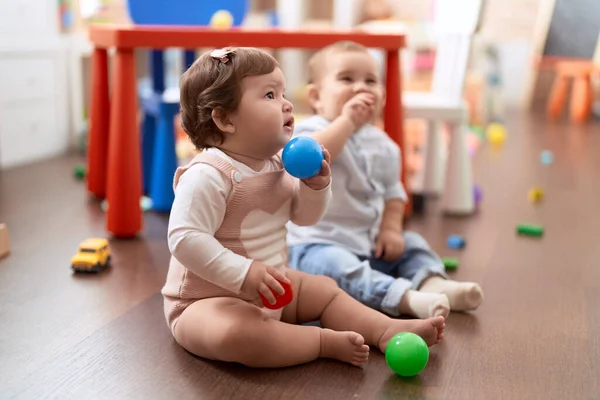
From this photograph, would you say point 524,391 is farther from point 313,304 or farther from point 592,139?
point 592,139

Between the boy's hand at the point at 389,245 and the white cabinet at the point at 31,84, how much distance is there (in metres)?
1.45

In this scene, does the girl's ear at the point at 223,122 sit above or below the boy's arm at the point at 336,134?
above

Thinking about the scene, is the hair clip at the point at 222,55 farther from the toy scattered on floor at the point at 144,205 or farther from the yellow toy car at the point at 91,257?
the toy scattered on floor at the point at 144,205

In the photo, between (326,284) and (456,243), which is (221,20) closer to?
(456,243)

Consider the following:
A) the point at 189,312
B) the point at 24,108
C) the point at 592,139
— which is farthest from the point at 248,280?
the point at 592,139

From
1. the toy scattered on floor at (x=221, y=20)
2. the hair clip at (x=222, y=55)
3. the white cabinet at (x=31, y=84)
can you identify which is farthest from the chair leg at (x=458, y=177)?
the white cabinet at (x=31, y=84)

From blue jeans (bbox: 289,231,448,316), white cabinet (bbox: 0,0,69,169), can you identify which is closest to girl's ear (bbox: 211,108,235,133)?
blue jeans (bbox: 289,231,448,316)

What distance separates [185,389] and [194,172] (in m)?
0.28

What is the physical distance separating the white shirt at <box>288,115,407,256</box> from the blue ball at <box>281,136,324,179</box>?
0.29 m

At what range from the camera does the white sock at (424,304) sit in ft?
3.54

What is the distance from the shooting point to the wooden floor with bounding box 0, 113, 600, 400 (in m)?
0.88

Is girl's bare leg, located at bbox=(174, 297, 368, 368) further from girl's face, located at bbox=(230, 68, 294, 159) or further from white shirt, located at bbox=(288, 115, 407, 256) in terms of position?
white shirt, located at bbox=(288, 115, 407, 256)

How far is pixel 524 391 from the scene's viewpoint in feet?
2.91

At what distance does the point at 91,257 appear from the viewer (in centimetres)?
130
